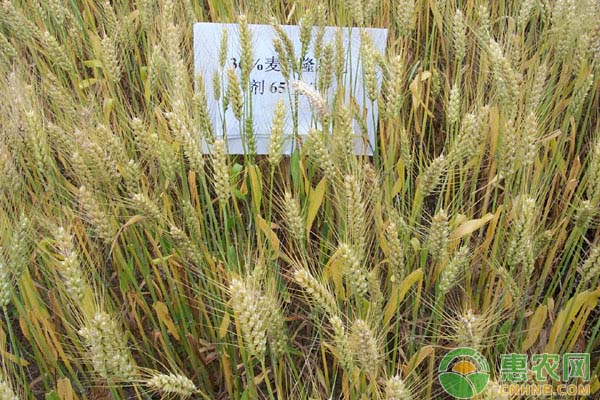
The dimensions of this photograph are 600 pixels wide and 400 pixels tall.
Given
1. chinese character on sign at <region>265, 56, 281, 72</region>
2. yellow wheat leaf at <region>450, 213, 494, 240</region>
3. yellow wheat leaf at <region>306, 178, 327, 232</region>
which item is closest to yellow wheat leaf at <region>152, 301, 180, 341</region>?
yellow wheat leaf at <region>306, 178, 327, 232</region>

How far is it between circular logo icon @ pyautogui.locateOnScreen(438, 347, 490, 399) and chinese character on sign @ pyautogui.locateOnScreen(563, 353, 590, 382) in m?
0.18

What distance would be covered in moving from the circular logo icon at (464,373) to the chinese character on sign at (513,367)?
0.03 metres

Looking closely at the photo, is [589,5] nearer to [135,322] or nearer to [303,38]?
[303,38]

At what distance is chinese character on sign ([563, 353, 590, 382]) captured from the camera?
1117 mm

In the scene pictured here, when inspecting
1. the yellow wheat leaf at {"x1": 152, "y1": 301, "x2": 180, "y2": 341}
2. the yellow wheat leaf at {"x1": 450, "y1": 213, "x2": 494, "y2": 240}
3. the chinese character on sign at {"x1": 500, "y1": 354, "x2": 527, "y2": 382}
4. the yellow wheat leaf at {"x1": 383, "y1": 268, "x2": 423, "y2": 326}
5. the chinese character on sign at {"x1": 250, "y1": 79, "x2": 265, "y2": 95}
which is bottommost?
the chinese character on sign at {"x1": 500, "y1": 354, "x2": 527, "y2": 382}

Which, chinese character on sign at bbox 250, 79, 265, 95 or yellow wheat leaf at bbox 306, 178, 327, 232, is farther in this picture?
chinese character on sign at bbox 250, 79, 265, 95

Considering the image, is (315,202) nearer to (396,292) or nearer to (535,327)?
(396,292)

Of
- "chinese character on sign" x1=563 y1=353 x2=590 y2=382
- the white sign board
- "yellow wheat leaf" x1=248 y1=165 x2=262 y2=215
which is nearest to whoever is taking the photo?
"chinese character on sign" x1=563 y1=353 x2=590 y2=382

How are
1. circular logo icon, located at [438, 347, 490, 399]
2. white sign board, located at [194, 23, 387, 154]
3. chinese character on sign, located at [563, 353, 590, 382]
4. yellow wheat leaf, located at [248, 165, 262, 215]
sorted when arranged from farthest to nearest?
white sign board, located at [194, 23, 387, 154] → yellow wheat leaf, located at [248, 165, 262, 215] → chinese character on sign, located at [563, 353, 590, 382] → circular logo icon, located at [438, 347, 490, 399]

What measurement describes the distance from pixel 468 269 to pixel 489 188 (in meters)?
0.22

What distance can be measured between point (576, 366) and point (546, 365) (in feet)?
0.25

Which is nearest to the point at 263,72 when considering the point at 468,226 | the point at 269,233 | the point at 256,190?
the point at 256,190

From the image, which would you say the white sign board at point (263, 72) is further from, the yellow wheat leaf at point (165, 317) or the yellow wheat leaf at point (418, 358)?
the yellow wheat leaf at point (418, 358)

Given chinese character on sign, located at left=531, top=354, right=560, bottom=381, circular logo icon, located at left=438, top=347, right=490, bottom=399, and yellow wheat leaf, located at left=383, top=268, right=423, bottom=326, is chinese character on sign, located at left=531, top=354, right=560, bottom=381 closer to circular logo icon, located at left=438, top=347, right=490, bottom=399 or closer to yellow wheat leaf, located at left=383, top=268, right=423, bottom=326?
circular logo icon, located at left=438, top=347, right=490, bottom=399
